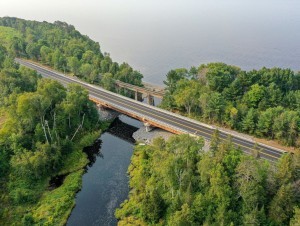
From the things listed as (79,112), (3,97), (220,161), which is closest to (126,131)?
(79,112)

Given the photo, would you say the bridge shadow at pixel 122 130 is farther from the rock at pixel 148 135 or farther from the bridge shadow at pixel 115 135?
the rock at pixel 148 135

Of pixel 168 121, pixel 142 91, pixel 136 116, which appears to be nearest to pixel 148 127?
pixel 136 116

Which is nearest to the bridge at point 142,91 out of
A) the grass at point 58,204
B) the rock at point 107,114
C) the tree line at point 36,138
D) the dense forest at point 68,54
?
the dense forest at point 68,54

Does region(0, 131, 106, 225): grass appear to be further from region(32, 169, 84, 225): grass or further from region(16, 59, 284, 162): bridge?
region(16, 59, 284, 162): bridge

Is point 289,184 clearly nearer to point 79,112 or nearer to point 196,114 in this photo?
point 196,114

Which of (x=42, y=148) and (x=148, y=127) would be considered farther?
(x=148, y=127)

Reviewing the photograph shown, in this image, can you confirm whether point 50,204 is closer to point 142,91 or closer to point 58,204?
point 58,204
